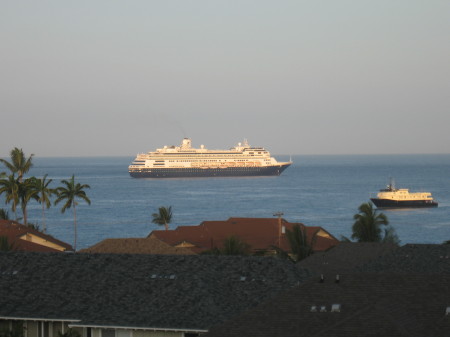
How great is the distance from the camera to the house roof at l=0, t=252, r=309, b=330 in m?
21.3

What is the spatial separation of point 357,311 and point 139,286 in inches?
302

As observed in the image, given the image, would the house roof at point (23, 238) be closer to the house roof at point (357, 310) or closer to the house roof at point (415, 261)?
the house roof at point (415, 261)

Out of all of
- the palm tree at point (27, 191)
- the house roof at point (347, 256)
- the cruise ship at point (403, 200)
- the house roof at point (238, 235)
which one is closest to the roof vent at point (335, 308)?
the house roof at point (347, 256)

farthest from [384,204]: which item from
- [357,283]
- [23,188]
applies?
[357,283]

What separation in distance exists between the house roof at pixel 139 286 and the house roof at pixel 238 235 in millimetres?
29104

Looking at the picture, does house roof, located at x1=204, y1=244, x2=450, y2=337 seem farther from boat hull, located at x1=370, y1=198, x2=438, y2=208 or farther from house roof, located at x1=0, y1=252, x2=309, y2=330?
boat hull, located at x1=370, y1=198, x2=438, y2=208

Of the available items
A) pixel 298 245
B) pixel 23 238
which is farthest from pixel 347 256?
pixel 23 238

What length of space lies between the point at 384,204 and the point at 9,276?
140 metres

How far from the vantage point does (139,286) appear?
76.2 feet

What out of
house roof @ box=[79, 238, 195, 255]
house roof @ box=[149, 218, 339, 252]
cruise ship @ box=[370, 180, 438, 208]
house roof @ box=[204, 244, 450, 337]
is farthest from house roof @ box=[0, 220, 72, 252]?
cruise ship @ box=[370, 180, 438, 208]

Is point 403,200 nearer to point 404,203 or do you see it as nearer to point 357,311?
point 404,203

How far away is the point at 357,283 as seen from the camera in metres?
18.9

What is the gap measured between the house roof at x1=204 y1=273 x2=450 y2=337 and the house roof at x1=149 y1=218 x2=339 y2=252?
35196mm

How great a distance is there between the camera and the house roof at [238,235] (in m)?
55.6
